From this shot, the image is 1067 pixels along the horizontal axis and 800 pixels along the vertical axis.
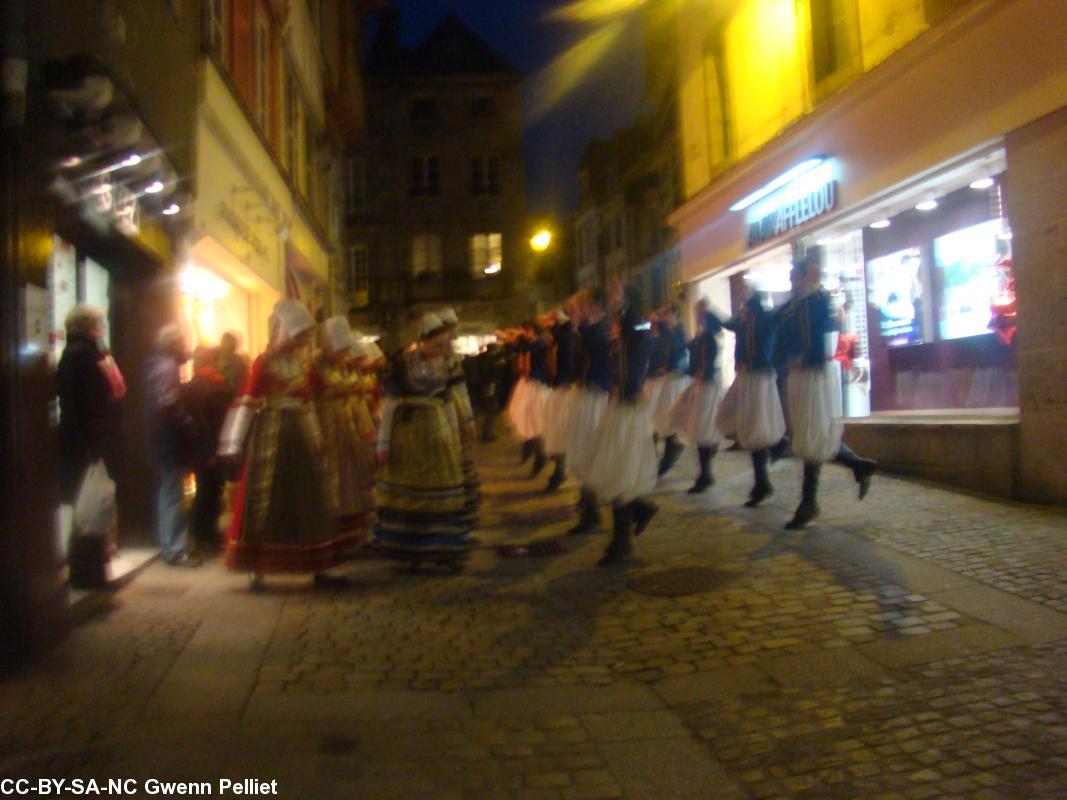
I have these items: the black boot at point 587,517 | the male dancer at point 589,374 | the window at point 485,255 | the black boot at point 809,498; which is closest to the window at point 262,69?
the male dancer at point 589,374

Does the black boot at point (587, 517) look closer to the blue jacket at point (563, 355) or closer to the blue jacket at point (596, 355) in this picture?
the blue jacket at point (596, 355)

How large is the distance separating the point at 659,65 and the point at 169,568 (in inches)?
662

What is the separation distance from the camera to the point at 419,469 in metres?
6.69

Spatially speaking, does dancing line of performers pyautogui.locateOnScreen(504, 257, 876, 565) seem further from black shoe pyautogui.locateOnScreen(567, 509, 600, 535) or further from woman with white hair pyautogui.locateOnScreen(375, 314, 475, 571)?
woman with white hair pyautogui.locateOnScreen(375, 314, 475, 571)

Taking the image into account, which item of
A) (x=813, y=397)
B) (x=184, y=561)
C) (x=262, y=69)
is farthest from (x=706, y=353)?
(x=262, y=69)

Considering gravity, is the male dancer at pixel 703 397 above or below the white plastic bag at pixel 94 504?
above

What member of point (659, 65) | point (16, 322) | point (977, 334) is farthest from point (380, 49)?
point (16, 322)

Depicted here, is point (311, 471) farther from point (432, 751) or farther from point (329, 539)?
Result: point (432, 751)

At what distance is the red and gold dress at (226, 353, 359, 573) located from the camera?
20.5ft

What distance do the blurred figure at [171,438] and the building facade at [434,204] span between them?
109ft

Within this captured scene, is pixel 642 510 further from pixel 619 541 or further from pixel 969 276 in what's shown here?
pixel 969 276

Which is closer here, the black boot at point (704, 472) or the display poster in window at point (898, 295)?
the black boot at point (704, 472)

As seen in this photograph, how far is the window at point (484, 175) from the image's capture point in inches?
1594

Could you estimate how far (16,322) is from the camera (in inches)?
184
